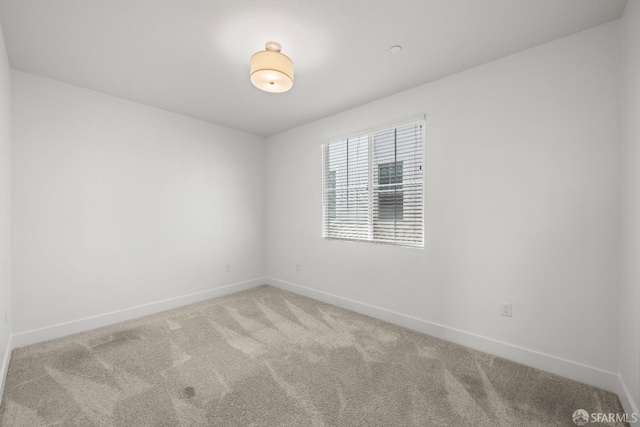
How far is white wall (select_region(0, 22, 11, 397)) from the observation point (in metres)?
2.10

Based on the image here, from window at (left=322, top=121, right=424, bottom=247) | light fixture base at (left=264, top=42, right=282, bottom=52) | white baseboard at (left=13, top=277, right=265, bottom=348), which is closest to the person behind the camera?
light fixture base at (left=264, top=42, right=282, bottom=52)

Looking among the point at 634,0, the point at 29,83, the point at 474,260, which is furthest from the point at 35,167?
the point at 634,0

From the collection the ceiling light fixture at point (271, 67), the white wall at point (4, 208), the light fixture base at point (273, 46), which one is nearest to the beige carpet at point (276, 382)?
the white wall at point (4, 208)

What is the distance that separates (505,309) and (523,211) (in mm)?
877

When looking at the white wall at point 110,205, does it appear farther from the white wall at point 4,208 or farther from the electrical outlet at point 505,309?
the electrical outlet at point 505,309

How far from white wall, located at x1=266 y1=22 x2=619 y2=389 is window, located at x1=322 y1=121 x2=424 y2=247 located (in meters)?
0.16

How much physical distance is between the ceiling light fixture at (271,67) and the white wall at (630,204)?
7.48ft

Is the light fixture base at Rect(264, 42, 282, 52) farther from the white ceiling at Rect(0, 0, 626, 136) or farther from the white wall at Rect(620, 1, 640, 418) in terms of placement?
the white wall at Rect(620, 1, 640, 418)

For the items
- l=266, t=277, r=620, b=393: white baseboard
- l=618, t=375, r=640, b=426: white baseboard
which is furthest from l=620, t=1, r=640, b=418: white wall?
l=266, t=277, r=620, b=393: white baseboard

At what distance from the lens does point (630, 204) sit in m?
1.76

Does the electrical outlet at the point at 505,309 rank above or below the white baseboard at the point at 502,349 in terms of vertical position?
above

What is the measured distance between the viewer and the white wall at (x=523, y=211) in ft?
6.60

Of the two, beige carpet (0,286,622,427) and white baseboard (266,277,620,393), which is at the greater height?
white baseboard (266,277,620,393)

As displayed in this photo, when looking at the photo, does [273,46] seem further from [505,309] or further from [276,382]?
[505,309]
